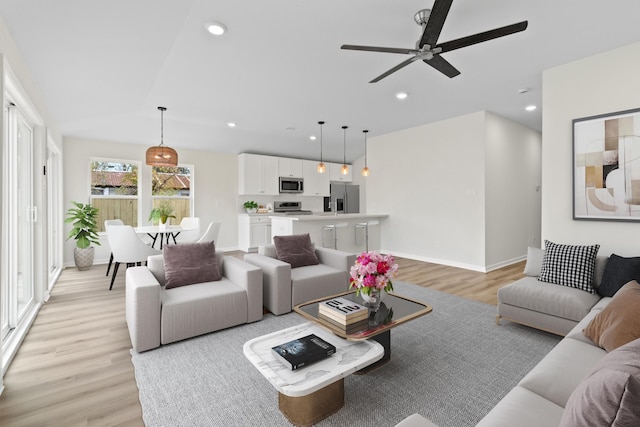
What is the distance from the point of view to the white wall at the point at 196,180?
18.5 feet

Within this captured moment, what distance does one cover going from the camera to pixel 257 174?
7.37m

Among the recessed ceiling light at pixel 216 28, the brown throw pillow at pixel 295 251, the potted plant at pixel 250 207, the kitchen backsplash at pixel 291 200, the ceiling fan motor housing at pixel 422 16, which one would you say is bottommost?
the brown throw pillow at pixel 295 251

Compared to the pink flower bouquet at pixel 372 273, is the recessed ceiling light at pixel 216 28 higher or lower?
higher

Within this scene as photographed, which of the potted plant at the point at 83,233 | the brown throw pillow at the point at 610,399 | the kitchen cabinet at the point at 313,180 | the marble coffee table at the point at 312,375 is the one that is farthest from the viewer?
the kitchen cabinet at the point at 313,180

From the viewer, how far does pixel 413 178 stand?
598 centimetres

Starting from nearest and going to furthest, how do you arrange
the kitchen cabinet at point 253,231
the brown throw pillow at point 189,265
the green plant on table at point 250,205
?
the brown throw pillow at point 189,265 → the kitchen cabinet at point 253,231 → the green plant on table at point 250,205

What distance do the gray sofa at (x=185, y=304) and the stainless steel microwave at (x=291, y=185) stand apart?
4.73 m

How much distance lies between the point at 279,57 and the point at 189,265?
7.45ft

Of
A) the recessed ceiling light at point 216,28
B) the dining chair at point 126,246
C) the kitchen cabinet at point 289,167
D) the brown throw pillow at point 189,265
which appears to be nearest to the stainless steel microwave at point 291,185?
the kitchen cabinet at point 289,167

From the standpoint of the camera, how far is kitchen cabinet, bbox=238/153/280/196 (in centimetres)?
724

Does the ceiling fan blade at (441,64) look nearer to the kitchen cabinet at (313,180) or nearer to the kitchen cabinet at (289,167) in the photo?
the kitchen cabinet at (289,167)

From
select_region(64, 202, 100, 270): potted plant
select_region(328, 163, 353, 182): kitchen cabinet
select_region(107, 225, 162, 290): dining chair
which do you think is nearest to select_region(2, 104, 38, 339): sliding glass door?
select_region(107, 225, 162, 290): dining chair

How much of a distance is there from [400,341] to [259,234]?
5.15 metres

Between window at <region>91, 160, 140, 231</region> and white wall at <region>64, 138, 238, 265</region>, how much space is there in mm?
123
